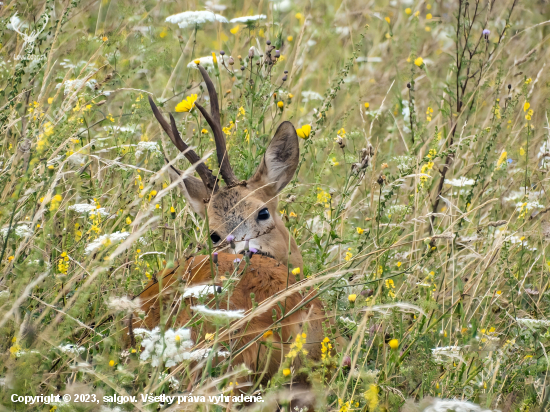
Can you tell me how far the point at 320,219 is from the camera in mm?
3803

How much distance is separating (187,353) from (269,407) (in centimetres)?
34

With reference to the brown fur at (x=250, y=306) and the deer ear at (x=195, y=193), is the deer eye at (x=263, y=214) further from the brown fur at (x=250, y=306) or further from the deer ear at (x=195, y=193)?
the brown fur at (x=250, y=306)

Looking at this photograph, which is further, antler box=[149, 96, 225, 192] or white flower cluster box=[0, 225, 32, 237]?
antler box=[149, 96, 225, 192]

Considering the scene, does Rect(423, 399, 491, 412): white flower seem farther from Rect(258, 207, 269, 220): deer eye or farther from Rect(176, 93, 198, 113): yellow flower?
Rect(258, 207, 269, 220): deer eye

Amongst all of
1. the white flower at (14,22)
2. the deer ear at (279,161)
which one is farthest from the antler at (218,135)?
the white flower at (14,22)

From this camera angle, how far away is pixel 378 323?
2869 mm

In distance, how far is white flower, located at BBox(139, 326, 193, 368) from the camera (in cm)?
187

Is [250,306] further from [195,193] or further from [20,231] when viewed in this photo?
[195,193]

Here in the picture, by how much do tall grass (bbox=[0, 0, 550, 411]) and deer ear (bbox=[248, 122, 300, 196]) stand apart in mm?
123

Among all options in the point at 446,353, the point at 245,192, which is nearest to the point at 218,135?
the point at 245,192

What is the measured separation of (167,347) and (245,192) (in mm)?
2686

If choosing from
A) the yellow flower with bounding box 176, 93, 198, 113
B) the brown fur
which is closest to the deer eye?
the yellow flower with bounding box 176, 93, 198, 113

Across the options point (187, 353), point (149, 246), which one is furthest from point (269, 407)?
point (149, 246)

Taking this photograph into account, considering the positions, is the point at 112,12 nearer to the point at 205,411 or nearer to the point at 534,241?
the point at 534,241
